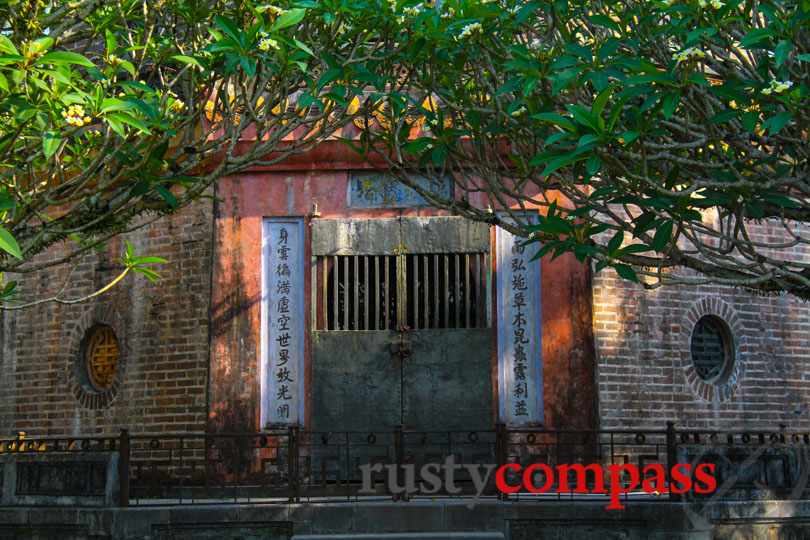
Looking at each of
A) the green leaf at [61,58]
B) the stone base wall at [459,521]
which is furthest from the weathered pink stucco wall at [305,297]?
the green leaf at [61,58]

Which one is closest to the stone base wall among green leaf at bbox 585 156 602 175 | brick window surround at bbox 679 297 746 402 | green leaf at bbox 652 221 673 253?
brick window surround at bbox 679 297 746 402

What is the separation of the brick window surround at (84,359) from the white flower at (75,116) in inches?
239

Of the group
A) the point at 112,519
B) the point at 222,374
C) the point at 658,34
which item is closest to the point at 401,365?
the point at 222,374

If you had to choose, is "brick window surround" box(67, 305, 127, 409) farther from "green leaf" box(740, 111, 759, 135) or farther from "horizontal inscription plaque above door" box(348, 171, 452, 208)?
"green leaf" box(740, 111, 759, 135)

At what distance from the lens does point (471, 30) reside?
720cm

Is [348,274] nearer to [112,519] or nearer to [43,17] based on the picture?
[112,519]

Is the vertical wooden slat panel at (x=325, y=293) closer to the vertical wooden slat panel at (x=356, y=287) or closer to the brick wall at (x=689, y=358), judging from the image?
the vertical wooden slat panel at (x=356, y=287)

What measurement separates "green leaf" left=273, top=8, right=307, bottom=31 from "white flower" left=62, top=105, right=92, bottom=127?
5.04 feet

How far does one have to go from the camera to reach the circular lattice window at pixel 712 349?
12047mm

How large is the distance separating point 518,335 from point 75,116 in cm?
649

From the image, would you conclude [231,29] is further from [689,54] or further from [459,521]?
[459,521]

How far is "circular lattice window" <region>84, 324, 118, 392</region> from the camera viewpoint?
1250 cm

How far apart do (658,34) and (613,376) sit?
17.7 ft

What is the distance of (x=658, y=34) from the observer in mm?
7035
